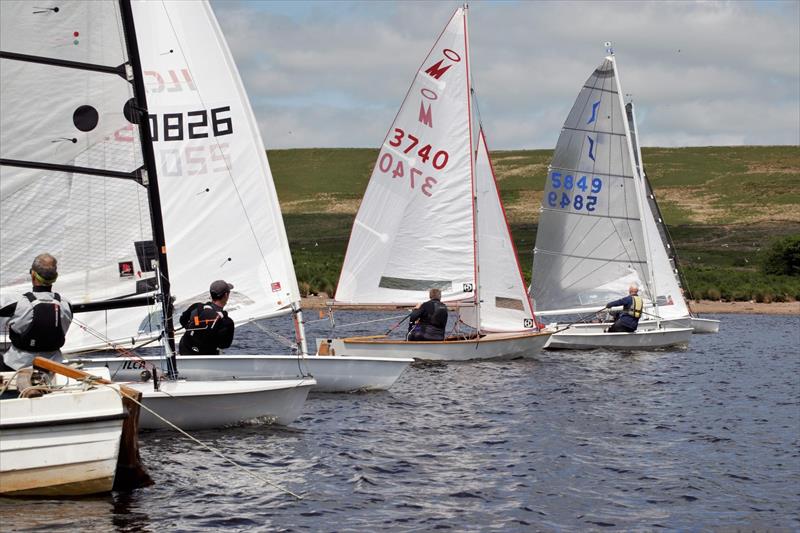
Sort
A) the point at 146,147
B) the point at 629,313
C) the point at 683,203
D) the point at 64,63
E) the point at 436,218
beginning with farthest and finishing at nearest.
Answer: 1. the point at 683,203
2. the point at 629,313
3. the point at 436,218
4. the point at 146,147
5. the point at 64,63

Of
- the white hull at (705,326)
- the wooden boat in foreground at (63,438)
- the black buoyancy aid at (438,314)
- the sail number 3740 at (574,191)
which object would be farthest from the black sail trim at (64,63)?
the white hull at (705,326)

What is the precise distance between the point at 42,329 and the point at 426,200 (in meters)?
A: 16.1

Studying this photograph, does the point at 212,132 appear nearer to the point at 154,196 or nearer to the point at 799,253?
the point at 154,196

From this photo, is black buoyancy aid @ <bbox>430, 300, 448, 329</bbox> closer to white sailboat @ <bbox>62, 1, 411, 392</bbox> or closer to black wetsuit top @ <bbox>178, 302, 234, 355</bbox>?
white sailboat @ <bbox>62, 1, 411, 392</bbox>

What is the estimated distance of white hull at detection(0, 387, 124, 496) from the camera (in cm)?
1090

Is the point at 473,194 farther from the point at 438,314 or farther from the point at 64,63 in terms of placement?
the point at 64,63

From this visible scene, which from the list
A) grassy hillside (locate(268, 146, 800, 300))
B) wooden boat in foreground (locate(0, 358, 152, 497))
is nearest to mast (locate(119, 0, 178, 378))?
wooden boat in foreground (locate(0, 358, 152, 497))

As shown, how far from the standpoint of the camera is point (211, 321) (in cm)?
1709

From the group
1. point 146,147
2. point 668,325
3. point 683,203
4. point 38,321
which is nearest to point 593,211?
point 668,325

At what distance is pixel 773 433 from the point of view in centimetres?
1867

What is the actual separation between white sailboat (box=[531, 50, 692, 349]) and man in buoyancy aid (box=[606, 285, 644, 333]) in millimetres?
2179

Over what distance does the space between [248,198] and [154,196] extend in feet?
7.40

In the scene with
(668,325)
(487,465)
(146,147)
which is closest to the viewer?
(487,465)

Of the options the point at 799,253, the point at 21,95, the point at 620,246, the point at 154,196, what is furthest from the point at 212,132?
the point at 799,253
